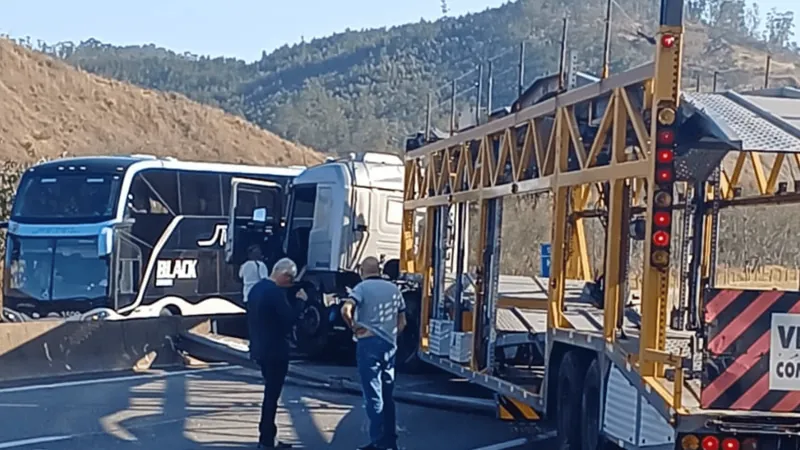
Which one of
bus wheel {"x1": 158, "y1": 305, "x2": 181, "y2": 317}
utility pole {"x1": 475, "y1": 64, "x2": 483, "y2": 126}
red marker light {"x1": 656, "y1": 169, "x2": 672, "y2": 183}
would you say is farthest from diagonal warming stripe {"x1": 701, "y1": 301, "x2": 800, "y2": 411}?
bus wheel {"x1": 158, "y1": 305, "x2": 181, "y2": 317}

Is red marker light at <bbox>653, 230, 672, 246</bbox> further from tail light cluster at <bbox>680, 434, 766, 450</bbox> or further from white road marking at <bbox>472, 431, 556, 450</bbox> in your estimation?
white road marking at <bbox>472, 431, 556, 450</bbox>

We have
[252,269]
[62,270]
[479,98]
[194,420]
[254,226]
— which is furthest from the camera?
[62,270]

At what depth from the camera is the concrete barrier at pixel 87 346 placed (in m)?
18.0

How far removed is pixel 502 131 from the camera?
13328 millimetres

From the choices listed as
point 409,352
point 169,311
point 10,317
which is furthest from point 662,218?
point 169,311

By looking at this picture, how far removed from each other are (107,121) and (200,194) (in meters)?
45.6

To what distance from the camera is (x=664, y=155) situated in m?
8.90

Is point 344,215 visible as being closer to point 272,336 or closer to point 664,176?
point 272,336

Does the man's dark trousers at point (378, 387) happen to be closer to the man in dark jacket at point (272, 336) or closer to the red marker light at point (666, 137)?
the man in dark jacket at point (272, 336)

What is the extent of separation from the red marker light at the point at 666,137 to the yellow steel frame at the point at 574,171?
7 cm

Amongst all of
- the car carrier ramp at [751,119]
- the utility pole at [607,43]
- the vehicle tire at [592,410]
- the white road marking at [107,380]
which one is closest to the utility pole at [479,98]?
the utility pole at [607,43]

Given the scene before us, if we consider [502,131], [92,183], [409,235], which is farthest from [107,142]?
[502,131]

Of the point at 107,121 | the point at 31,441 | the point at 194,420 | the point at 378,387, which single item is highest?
the point at 107,121

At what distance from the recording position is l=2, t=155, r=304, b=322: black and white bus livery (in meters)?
22.6
